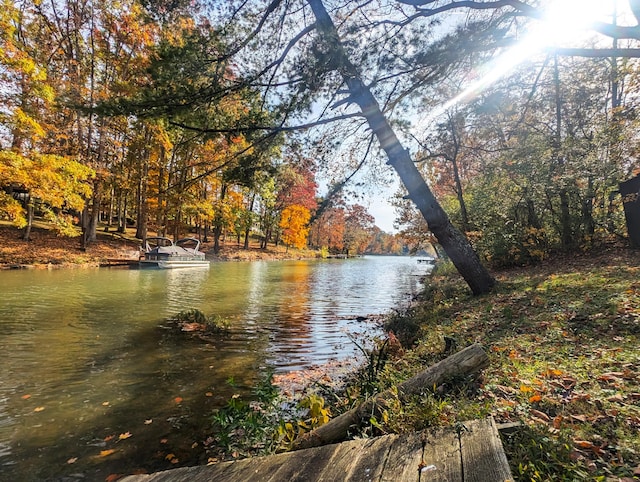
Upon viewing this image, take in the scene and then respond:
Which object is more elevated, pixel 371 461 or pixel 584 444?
pixel 584 444

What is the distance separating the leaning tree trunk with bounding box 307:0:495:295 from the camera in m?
6.29

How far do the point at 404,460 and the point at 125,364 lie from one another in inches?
190

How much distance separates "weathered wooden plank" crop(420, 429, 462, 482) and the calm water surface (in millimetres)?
2125

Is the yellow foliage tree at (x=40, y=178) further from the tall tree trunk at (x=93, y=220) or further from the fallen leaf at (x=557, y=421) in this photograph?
the fallen leaf at (x=557, y=421)

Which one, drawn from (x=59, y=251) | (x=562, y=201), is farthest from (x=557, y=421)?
(x=59, y=251)

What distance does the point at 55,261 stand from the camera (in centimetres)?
1838

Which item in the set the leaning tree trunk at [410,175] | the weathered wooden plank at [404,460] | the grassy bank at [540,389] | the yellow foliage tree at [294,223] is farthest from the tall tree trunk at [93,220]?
the weathered wooden plank at [404,460]

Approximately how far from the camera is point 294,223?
142 feet

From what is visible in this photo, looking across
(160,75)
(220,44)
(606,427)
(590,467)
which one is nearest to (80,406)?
(590,467)

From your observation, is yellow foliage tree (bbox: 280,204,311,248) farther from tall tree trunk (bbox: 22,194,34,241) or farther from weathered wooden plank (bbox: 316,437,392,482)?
weathered wooden plank (bbox: 316,437,392,482)

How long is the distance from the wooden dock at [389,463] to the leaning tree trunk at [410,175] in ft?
17.8

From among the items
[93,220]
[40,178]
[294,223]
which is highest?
[294,223]

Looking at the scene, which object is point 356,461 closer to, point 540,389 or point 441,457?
point 441,457

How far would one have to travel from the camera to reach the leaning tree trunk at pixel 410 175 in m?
6.29
